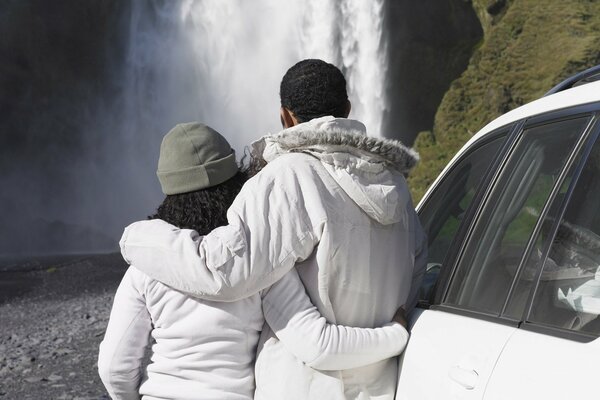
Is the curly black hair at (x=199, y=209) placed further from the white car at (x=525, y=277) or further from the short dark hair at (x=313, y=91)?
the white car at (x=525, y=277)

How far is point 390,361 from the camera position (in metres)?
2.71

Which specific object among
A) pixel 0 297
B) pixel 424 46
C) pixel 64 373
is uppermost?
pixel 424 46

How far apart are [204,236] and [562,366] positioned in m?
1.15

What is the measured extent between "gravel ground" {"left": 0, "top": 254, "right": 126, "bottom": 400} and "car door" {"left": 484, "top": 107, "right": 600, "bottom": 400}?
7053mm

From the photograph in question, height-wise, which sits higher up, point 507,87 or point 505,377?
point 505,377

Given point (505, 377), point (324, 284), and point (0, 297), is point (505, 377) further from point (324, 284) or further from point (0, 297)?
point (0, 297)

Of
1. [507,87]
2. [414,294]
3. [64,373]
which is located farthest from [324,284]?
[507,87]

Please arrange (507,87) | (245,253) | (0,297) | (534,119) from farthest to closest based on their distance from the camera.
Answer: (507,87) < (0,297) < (534,119) < (245,253)

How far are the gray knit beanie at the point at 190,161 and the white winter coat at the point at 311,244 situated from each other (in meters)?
0.17

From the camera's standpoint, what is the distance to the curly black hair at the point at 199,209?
2.64 meters

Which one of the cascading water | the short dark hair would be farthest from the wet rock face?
the short dark hair

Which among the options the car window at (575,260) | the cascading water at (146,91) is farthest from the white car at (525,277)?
the cascading water at (146,91)

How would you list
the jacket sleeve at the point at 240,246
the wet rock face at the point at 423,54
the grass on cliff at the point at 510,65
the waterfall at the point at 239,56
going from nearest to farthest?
the jacket sleeve at the point at 240,246
the grass on cliff at the point at 510,65
the waterfall at the point at 239,56
the wet rock face at the point at 423,54

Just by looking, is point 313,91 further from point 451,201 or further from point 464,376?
point 451,201
